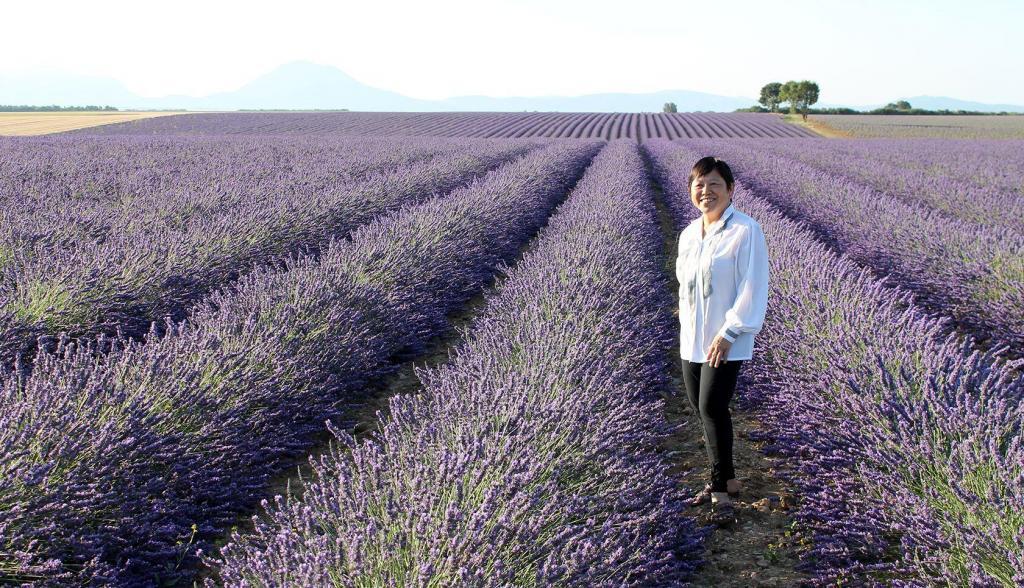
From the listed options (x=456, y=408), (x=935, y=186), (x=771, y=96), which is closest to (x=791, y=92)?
(x=771, y=96)

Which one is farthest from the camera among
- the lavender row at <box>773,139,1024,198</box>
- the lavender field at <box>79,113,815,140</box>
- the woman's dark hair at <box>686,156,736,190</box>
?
the lavender field at <box>79,113,815,140</box>

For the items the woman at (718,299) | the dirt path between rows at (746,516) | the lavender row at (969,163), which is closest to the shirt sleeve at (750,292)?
the woman at (718,299)

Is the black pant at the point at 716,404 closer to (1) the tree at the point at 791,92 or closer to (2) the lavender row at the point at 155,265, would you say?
(2) the lavender row at the point at 155,265

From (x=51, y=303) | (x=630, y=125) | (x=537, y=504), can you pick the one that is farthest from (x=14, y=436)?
(x=630, y=125)

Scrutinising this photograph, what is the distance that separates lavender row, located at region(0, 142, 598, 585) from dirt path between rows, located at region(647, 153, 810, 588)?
1.62 meters

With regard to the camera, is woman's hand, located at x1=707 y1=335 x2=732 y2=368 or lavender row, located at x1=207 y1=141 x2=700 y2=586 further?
woman's hand, located at x1=707 y1=335 x2=732 y2=368

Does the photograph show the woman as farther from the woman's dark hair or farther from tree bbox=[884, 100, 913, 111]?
tree bbox=[884, 100, 913, 111]

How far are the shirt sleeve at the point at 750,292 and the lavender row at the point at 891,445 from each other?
1.93ft

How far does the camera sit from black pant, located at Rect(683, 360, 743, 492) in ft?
7.61

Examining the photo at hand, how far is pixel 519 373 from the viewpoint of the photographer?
2586 millimetres

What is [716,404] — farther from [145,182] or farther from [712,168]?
[145,182]

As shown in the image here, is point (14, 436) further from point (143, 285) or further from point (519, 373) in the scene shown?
point (143, 285)

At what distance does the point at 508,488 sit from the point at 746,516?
4.31 feet

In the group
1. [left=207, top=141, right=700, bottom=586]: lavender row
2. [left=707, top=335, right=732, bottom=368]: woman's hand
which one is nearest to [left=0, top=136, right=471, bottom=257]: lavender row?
[left=207, top=141, right=700, bottom=586]: lavender row
